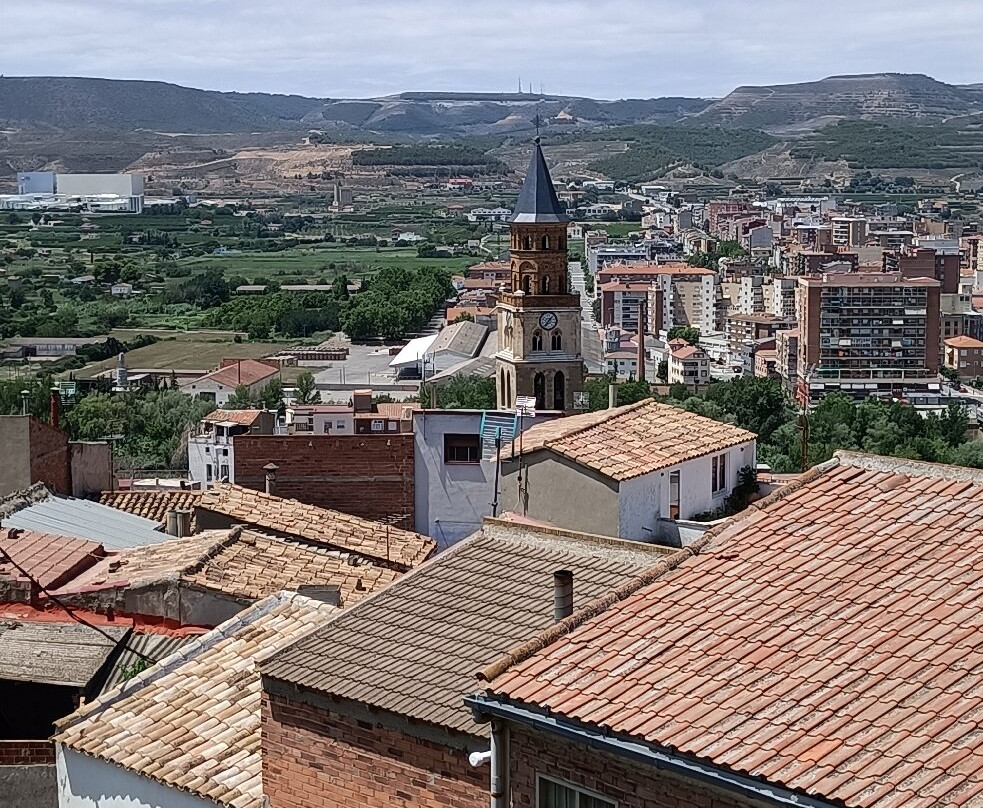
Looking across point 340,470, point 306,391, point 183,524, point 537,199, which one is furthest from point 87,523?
point 306,391

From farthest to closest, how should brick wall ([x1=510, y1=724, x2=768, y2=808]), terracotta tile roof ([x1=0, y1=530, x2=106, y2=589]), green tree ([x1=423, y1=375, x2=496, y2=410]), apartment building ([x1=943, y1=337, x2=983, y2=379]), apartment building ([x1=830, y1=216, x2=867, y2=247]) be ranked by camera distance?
apartment building ([x1=830, y1=216, x2=867, y2=247]) < apartment building ([x1=943, y1=337, x2=983, y2=379]) < green tree ([x1=423, y1=375, x2=496, y2=410]) < terracotta tile roof ([x1=0, y1=530, x2=106, y2=589]) < brick wall ([x1=510, y1=724, x2=768, y2=808])

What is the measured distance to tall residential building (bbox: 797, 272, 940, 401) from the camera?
92.0 m

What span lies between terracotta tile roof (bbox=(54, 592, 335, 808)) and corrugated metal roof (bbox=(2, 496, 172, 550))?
16.2ft

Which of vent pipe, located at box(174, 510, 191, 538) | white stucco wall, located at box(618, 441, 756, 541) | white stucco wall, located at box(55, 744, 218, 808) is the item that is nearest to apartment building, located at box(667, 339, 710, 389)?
vent pipe, located at box(174, 510, 191, 538)

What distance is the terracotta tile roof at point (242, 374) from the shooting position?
200 ft

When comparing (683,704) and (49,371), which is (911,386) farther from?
(683,704)

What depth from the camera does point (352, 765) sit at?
6.23 metres

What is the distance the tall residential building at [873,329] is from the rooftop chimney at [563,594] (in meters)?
87.4

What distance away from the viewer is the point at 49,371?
7250 cm

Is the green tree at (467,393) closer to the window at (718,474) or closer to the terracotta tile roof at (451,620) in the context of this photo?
the window at (718,474)

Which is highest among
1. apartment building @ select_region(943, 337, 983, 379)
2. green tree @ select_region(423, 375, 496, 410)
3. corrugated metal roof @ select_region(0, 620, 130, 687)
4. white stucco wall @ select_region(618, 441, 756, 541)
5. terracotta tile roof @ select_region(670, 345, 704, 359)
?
white stucco wall @ select_region(618, 441, 756, 541)

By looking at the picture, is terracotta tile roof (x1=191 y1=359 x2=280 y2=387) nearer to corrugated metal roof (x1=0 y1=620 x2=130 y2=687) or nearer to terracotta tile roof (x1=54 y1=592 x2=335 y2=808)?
corrugated metal roof (x1=0 y1=620 x2=130 y2=687)

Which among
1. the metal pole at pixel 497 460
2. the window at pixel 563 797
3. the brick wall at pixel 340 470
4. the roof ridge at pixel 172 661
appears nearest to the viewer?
the window at pixel 563 797

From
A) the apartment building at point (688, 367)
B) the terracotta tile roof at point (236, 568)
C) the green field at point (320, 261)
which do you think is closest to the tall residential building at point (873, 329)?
the apartment building at point (688, 367)
